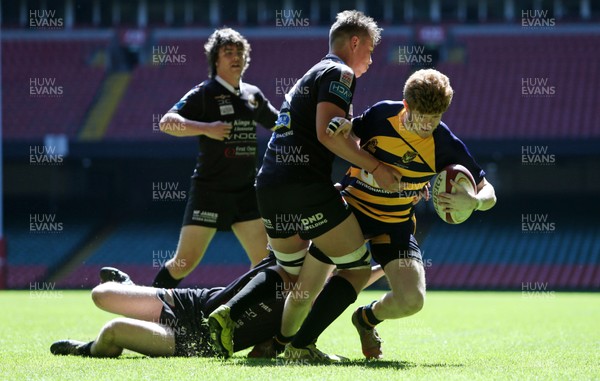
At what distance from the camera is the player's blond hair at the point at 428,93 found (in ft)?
18.0

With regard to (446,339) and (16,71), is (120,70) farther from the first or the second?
(446,339)

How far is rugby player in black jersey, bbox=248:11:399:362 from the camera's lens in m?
5.52

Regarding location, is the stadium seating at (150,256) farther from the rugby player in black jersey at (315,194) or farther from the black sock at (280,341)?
the rugby player in black jersey at (315,194)

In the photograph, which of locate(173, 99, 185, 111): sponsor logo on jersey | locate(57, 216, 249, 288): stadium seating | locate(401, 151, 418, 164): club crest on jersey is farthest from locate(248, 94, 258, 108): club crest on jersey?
locate(57, 216, 249, 288): stadium seating

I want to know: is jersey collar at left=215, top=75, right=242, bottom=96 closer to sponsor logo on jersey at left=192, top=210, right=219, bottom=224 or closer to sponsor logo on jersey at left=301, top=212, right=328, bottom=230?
sponsor logo on jersey at left=192, top=210, right=219, bottom=224

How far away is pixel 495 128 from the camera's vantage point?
24922 mm

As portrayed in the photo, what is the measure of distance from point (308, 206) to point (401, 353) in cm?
157

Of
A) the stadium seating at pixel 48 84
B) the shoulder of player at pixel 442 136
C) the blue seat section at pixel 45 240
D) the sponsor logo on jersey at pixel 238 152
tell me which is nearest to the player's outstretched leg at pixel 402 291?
the shoulder of player at pixel 442 136

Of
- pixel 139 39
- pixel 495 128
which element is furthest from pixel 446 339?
pixel 139 39

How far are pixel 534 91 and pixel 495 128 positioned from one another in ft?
7.98

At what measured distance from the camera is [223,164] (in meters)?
7.80

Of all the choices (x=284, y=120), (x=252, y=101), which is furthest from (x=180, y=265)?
(x=284, y=120)

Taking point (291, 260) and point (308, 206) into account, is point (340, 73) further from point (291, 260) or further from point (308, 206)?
point (291, 260)

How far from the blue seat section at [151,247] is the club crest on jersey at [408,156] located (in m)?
16.9
